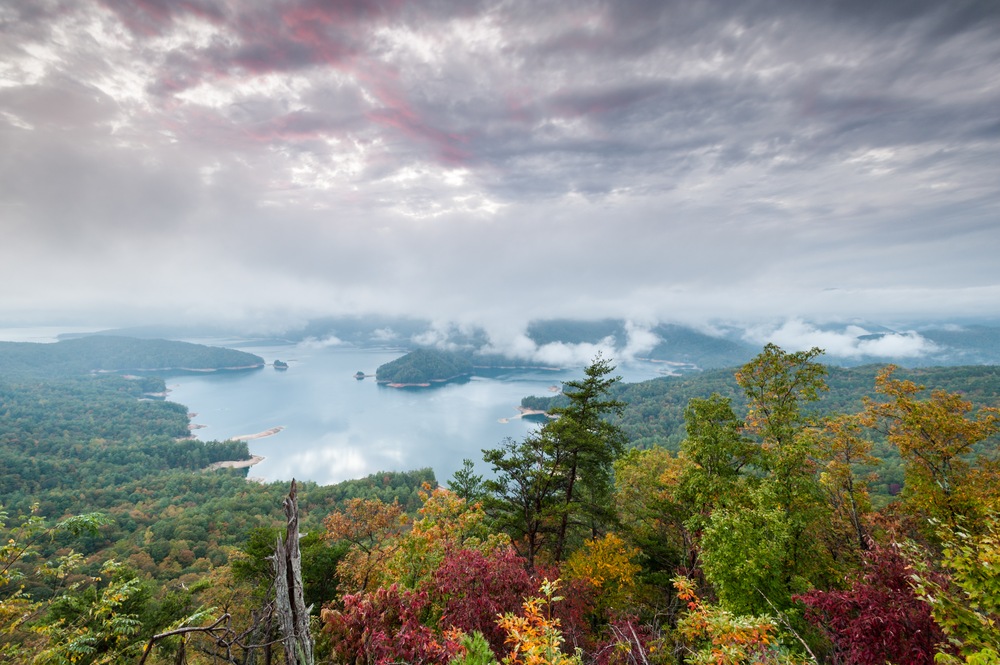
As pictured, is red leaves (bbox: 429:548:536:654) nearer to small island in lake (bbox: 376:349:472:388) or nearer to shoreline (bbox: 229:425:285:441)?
shoreline (bbox: 229:425:285:441)

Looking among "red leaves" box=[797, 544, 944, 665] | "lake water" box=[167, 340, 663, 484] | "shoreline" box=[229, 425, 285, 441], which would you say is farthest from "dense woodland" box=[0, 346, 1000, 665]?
"shoreline" box=[229, 425, 285, 441]

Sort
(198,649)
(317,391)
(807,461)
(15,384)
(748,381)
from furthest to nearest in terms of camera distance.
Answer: (317,391), (15,384), (198,649), (748,381), (807,461)

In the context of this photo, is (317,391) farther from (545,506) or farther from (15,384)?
(545,506)

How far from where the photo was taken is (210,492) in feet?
202

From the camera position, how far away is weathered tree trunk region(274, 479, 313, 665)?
2.65m

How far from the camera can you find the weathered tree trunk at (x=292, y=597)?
8.70 feet

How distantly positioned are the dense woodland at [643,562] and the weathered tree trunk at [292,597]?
0.11 metres

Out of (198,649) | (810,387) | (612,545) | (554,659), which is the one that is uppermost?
(810,387)

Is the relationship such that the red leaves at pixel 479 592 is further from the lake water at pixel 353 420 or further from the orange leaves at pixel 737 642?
the lake water at pixel 353 420

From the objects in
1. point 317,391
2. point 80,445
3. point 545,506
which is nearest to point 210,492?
point 80,445

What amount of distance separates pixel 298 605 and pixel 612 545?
540 inches

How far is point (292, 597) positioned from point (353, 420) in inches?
4551

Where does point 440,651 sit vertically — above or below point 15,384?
above

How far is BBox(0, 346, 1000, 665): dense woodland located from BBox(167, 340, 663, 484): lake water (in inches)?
1841
